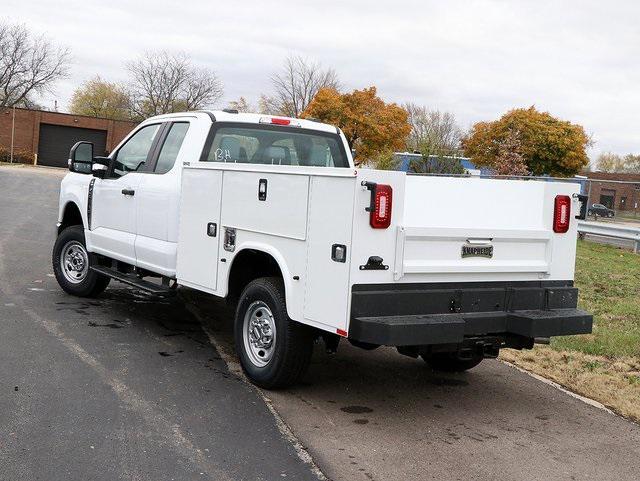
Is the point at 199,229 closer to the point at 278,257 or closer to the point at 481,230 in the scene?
the point at 278,257

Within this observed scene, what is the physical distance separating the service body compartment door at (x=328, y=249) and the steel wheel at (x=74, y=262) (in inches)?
179

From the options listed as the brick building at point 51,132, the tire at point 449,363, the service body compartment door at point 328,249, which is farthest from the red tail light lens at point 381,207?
the brick building at point 51,132

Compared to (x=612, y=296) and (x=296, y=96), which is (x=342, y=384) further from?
(x=296, y=96)

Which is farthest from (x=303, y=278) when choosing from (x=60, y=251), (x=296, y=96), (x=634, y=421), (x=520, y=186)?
(x=296, y=96)

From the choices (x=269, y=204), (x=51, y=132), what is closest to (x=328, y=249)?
(x=269, y=204)

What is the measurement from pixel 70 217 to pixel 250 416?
522 centimetres

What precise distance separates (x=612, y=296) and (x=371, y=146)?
40300 mm

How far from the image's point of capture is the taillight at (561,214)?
593 cm

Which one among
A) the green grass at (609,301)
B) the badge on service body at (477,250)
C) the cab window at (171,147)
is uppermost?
the cab window at (171,147)

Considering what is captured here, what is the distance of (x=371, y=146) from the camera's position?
5112 cm

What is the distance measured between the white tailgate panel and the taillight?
2.00 m

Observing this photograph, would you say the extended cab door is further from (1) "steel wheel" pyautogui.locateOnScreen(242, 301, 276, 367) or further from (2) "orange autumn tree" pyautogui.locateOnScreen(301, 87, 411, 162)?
(2) "orange autumn tree" pyautogui.locateOnScreen(301, 87, 411, 162)

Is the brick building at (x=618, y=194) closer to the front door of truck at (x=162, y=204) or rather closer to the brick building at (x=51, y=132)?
the front door of truck at (x=162, y=204)

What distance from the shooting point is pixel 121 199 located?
8133mm
